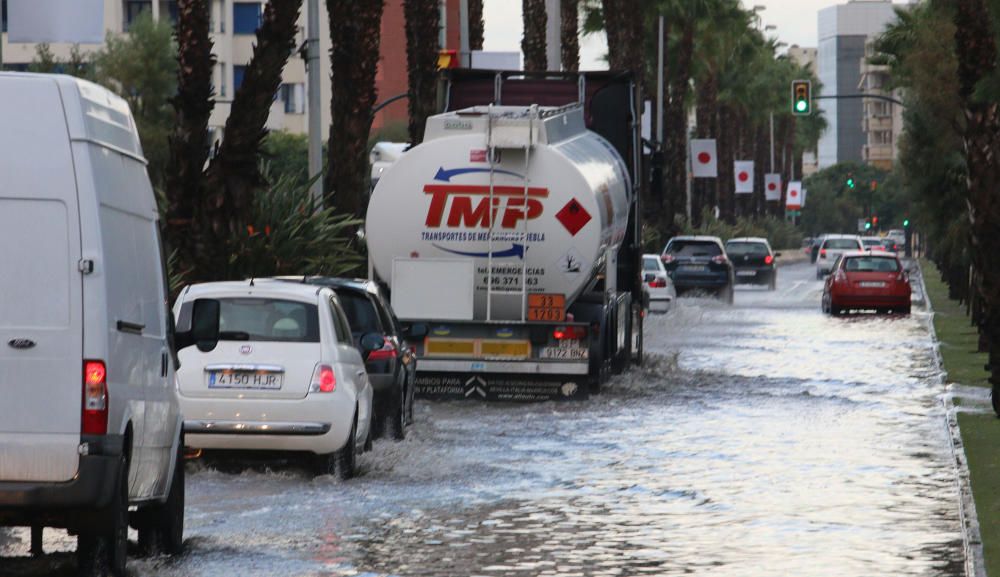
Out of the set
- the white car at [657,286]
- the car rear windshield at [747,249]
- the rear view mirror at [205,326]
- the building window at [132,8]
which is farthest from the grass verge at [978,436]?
the building window at [132,8]

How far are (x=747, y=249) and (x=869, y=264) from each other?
58.6 ft

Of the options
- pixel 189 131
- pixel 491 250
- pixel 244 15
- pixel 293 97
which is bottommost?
pixel 491 250

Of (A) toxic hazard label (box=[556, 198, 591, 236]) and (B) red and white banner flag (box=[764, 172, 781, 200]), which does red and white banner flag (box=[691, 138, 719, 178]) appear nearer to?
(B) red and white banner flag (box=[764, 172, 781, 200])

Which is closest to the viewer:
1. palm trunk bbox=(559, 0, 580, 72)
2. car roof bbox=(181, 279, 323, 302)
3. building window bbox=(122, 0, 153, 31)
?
Answer: car roof bbox=(181, 279, 323, 302)

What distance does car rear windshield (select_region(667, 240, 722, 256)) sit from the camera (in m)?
54.3

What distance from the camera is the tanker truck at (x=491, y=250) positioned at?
23.1 meters

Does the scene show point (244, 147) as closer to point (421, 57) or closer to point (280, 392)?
point (280, 392)

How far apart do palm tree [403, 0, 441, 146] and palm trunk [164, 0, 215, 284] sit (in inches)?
500

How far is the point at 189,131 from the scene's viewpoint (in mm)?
24188

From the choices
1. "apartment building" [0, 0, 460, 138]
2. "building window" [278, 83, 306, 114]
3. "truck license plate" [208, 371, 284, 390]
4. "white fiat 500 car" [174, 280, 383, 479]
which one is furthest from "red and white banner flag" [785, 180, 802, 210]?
"truck license plate" [208, 371, 284, 390]

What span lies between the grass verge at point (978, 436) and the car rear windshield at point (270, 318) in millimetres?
4969

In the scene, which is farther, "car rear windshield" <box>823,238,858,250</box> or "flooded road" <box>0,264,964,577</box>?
"car rear windshield" <box>823,238,858,250</box>

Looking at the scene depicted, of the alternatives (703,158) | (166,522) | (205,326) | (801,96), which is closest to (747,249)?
(801,96)

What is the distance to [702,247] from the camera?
5434cm
